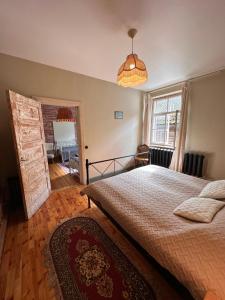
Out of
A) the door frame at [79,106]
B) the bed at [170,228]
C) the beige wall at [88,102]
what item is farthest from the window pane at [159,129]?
the door frame at [79,106]

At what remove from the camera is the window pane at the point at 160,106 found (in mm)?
3997

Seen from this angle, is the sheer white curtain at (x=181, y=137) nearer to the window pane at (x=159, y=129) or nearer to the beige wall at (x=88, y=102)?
the window pane at (x=159, y=129)

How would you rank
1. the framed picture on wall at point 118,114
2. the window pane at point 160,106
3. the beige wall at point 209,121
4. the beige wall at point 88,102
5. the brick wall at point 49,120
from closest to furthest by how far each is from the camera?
the beige wall at point 88,102 → the beige wall at point 209,121 → the framed picture on wall at point 118,114 → the window pane at point 160,106 → the brick wall at point 49,120

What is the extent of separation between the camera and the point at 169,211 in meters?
1.43

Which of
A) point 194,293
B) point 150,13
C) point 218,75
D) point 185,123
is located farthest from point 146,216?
point 218,75

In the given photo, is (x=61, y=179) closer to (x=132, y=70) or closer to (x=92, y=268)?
(x=92, y=268)

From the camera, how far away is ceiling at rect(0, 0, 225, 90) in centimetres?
138

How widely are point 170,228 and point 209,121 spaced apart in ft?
9.27

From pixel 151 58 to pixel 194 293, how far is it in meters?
2.94

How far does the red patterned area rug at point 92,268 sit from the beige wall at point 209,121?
281 cm

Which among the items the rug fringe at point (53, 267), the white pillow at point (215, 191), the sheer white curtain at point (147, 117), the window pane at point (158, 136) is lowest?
the rug fringe at point (53, 267)

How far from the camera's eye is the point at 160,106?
4.13 m

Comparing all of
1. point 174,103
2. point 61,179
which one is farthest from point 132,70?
point 61,179

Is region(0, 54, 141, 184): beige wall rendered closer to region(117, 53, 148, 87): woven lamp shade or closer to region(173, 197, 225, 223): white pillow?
region(117, 53, 148, 87): woven lamp shade
